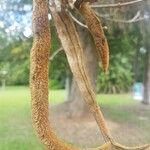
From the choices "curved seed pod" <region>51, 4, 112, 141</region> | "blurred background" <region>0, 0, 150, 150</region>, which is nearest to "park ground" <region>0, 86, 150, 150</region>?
"blurred background" <region>0, 0, 150, 150</region>

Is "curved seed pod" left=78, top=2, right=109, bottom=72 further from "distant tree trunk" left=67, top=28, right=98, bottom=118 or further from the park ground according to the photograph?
"distant tree trunk" left=67, top=28, right=98, bottom=118

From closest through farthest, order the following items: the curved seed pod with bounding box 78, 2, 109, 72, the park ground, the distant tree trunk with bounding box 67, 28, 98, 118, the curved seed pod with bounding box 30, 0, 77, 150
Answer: the curved seed pod with bounding box 30, 0, 77, 150 < the curved seed pod with bounding box 78, 2, 109, 72 < the park ground < the distant tree trunk with bounding box 67, 28, 98, 118

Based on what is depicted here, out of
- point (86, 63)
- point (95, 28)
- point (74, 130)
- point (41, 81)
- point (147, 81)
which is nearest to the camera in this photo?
point (41, 81)

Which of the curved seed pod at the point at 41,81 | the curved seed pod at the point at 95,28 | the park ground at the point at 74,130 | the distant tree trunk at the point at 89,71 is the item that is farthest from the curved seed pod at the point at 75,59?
the distant tree trunk at the point at 89,71

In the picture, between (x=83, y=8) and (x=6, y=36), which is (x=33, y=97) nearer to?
(x=83, y=8)

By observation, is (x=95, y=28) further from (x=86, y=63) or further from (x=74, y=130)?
(x=86, y=63)

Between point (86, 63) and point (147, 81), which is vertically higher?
point (86, 63)

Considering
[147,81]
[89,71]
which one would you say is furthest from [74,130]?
[147,81]

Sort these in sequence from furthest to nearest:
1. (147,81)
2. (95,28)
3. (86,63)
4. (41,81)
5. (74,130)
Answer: (147,81) < (86,63) < (74,130) < (95,28) < (41,81)

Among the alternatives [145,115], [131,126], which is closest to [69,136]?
[131,126]

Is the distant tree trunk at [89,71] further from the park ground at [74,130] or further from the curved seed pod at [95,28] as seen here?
the curved seed pod at [95,28]

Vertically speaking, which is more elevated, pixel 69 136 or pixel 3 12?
pixel 3 12
